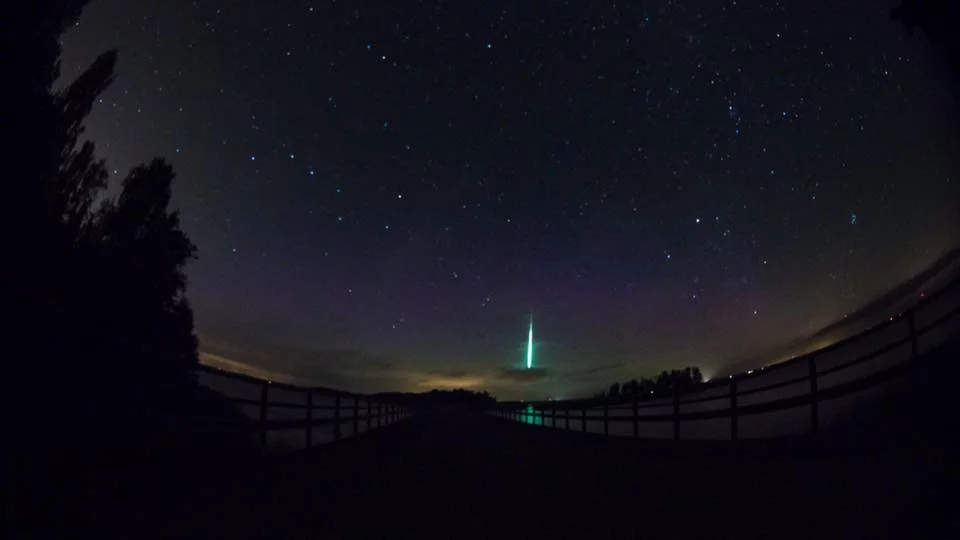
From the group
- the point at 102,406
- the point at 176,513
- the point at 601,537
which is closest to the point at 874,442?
the point at 601,537

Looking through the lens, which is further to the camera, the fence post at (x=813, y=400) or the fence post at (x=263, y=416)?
the fence post at (x=263, y=416)

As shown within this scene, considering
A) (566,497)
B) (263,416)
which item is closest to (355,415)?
→ (263,416)

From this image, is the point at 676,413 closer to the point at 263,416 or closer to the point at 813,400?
the point at 813,400

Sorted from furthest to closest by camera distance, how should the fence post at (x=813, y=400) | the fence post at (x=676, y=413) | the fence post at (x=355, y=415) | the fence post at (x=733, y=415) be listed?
the fence post at (x=355, y=415)
the fence post at (x=676, y=413)
the fence post at (x=733, y=415)
the fence post at (x=813, y=400)

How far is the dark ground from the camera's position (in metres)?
3.44

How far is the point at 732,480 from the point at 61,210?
16.7 metres

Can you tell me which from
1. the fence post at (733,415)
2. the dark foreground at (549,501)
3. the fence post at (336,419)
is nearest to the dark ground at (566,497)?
the dark foreground at (549,501)

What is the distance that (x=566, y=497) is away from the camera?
496 centimetres

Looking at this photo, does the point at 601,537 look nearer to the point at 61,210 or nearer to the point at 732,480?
the point at 732,480

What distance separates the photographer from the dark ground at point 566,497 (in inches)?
135

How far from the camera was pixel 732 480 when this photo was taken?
5.36 meters

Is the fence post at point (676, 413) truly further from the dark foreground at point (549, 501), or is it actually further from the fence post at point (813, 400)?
the fence post at point (813, 400)

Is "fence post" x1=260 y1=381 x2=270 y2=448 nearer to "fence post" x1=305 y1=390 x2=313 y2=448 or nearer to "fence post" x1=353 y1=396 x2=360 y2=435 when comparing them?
"fence post" x1=305 y1=390 x2=313 y2=448

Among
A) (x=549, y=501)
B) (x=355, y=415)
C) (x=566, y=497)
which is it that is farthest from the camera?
(x=355, y=415)
